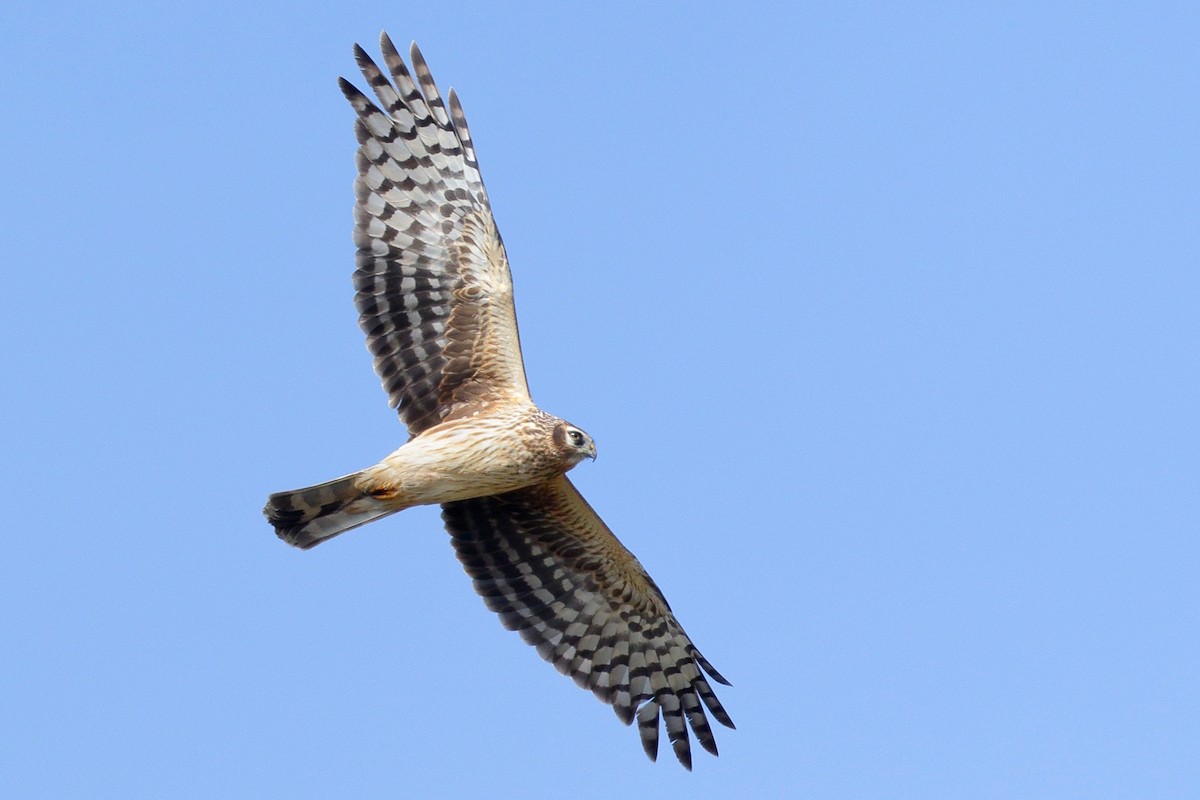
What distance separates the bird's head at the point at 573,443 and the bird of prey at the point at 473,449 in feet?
0.03

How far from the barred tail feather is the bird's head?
50.1 inches

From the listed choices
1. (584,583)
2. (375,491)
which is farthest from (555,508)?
(375,491)

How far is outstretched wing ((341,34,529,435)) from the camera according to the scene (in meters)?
12.1

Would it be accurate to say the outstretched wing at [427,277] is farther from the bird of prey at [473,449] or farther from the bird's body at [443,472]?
the bird's body at [443,472]

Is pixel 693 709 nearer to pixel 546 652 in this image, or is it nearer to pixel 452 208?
pixel 546 652

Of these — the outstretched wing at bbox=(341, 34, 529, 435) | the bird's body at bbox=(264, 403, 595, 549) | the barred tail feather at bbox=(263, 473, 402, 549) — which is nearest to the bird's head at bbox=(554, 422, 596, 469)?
the bird's body at bbox=(264, 403, 595, 549)

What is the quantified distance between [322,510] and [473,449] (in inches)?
46.6

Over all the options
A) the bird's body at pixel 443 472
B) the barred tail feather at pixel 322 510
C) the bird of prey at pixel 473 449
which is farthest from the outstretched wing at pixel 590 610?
the barred tail feather at pixel 322 510

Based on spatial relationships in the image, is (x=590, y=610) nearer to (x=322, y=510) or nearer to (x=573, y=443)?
(x=573, y=443)

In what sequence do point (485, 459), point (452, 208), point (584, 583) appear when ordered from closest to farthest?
point (485, 459) < point (452, 208) < point (584, 583)

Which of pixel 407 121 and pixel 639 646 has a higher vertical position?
pixel 407 121

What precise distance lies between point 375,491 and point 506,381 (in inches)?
48.1

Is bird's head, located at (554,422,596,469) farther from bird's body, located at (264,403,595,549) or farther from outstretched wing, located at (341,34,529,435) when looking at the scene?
outstretched wing, located at (341,34,529,435)

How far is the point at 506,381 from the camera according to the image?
12.1 metres
